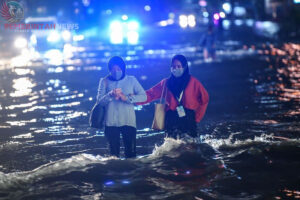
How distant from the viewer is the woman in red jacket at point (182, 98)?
758cm

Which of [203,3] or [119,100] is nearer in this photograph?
[119,100]

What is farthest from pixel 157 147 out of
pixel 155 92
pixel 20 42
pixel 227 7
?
pixel 227 7

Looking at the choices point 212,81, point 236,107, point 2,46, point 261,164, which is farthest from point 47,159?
point 2,46

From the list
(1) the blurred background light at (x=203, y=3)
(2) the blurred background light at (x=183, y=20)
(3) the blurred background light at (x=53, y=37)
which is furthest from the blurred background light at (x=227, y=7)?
(3) the blurred background light at (x=53, y=37)

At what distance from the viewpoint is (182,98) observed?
7.64 metres

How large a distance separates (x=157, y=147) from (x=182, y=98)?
1744 millimetres

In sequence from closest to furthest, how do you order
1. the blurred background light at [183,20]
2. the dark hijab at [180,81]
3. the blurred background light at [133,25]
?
1. the dark hijab at [180,81]
2. the blurred background light at [133,25]
3. the blurred background light at [183,20]

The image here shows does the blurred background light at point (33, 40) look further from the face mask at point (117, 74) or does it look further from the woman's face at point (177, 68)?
the woman's face at point (177, 68)

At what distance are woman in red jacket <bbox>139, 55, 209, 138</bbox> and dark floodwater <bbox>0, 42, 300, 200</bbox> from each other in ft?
0.90

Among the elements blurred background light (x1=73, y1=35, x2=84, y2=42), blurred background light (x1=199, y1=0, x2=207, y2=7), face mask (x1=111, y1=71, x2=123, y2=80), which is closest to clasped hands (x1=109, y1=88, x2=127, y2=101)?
face mask (x1=111, y1=71, x2=123, y2=80)

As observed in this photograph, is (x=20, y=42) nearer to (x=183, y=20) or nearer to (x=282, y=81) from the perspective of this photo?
(x=282, y=81)

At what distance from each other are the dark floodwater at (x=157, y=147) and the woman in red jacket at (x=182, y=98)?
27 cm

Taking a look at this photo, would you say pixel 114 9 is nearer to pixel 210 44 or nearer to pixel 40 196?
pixel 210 44

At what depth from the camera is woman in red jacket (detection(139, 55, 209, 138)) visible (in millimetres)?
7578
